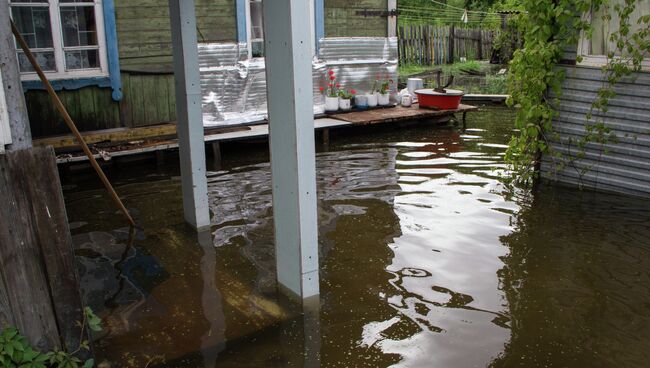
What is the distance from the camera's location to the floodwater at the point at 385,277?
418cm

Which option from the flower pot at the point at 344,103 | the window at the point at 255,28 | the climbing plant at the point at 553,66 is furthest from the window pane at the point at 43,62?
Answer: the climbing plant at the point at 553,66

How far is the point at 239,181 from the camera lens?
8.98 metres

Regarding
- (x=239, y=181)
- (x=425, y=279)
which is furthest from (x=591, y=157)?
(x=239, y=181)

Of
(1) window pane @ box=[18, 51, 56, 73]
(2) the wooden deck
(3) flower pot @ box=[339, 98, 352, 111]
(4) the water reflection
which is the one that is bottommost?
(4) the water reflection

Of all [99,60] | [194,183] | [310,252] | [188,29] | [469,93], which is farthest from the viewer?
[469,93]

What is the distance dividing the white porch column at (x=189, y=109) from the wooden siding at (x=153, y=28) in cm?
414

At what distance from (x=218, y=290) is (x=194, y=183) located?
165cm

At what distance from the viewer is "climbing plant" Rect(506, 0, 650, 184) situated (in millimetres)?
7203

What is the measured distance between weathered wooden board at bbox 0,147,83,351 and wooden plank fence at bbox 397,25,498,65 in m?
19.4

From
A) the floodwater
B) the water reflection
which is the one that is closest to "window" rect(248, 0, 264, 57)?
the floodwater

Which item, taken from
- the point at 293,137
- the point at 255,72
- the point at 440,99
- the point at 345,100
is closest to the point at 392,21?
the point at 440,99

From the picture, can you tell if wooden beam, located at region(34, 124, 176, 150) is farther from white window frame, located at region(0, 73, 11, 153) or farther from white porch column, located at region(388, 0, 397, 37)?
white window frame, located at region(0, 73, 11, 153)

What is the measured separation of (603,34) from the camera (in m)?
7.71

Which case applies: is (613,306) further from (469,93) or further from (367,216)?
(469,93)
